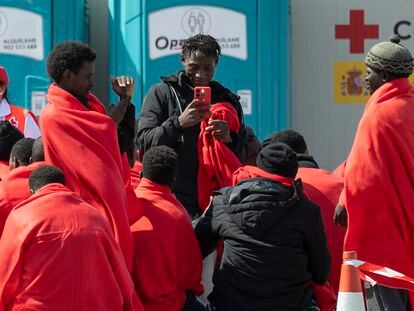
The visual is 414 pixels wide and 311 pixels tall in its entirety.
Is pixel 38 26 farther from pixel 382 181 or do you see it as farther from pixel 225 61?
pixel 382 181

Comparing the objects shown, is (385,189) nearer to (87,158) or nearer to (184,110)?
(184,110)

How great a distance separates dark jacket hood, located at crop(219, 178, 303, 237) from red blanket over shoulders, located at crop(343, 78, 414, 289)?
280 millimetres

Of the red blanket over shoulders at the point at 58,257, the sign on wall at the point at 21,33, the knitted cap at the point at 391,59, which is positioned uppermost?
the sign on wall at the point at 21,33

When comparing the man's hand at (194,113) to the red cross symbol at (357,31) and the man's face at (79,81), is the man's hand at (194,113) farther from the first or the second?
the red cross symbol at (357,31)

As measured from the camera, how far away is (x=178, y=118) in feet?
15.9

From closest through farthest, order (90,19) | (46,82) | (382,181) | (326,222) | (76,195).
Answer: (76,195) < (382,181) < (326,222) < (46,82) < (90,19)

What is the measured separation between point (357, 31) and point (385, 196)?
11.3 ft

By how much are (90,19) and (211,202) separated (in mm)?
3575

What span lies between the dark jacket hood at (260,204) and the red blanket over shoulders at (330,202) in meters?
0.67

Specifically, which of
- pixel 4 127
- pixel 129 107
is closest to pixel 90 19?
pixel 4 127

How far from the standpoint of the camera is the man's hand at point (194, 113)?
4785mm

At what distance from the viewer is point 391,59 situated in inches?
179

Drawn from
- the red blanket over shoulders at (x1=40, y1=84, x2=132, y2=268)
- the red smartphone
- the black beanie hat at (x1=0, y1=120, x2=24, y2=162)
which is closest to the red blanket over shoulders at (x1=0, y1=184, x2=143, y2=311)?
the red blanket over shoulders at (x1=40, y1=84, x2=132, y2=268)

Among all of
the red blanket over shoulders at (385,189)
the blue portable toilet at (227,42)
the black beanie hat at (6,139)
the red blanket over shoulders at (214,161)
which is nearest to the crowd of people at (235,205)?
the red blanket over shoulders at (385,189)
